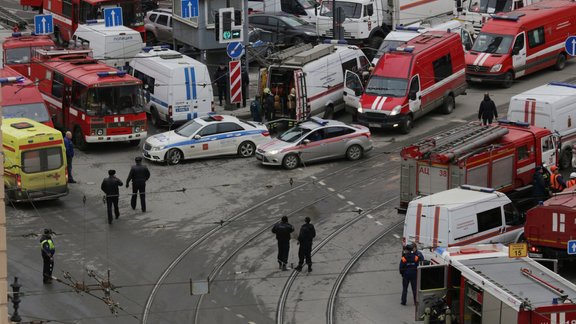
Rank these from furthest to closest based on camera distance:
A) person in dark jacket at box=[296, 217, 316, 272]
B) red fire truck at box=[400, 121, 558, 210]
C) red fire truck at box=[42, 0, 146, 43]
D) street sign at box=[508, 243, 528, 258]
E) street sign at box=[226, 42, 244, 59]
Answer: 1. red fire truck at box=[42, 0, 146, 43]
2. street sign at box=[226, 42, 244, 59]
3. red fire truck at box=[400, 121, 558, 210]
4. person in dark jacket at box=[296, 217, 316, 272]
5. street sign at box=[508, 243, 528, 258]

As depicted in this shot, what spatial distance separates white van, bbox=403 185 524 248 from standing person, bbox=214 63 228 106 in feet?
51.7

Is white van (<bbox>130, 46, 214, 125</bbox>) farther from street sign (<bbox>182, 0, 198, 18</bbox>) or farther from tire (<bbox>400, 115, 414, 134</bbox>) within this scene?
tire (<bbox>400, 115, 414, 134</bbox>)

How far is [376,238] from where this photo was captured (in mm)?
35531

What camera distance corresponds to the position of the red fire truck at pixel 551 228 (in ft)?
104

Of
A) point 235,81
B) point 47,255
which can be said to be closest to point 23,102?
point 235,81

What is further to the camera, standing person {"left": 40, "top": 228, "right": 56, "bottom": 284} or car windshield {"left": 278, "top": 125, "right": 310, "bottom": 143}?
car windshield {"left": 278, "top": 125, "right": 310, "bottom": 143}

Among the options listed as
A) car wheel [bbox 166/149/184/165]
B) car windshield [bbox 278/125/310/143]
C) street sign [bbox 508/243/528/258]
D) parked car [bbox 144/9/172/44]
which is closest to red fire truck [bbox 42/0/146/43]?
parked car [bbox 144/9/172/44]

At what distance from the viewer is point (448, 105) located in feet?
154

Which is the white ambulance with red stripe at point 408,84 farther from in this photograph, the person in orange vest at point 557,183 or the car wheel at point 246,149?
the person in orange vest at point 557,183

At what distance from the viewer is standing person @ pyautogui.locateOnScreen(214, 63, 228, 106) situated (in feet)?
157

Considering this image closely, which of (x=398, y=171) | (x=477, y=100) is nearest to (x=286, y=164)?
(x=398, y=171)

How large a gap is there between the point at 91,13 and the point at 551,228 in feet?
87.7

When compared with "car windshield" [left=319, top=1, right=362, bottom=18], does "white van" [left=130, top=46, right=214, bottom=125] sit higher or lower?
lower

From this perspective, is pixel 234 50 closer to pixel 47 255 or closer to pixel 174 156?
pixel 174 156
